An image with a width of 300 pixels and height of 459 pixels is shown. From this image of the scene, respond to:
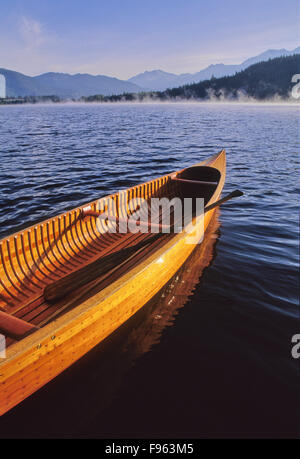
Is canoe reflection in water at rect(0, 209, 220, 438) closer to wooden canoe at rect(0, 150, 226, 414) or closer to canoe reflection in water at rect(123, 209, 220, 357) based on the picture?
canoe reflection in water at rect(123, 209, 220, 357)

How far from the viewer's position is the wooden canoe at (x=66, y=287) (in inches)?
137

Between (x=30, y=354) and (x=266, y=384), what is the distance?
3630 millimetres

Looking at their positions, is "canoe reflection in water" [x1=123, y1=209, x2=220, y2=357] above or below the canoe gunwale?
below

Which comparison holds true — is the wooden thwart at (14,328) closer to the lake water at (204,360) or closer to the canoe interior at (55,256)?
the canoe interior at (55,256)

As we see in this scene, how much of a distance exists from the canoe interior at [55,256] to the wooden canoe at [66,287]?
2cm

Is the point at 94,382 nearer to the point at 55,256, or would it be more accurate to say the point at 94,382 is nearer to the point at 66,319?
the point at 66,319

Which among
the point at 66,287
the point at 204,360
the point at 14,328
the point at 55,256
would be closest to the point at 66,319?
the point at 14,328

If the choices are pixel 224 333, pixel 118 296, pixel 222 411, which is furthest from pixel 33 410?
pixel 224 333

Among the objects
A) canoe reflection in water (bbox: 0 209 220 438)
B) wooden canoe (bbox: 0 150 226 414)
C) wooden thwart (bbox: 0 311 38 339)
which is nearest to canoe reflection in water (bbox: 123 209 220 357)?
canoe reflection in water (bbox: 0 209 220 438)

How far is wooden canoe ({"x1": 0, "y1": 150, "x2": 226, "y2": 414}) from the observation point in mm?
3482

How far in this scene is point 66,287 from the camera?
179 inches

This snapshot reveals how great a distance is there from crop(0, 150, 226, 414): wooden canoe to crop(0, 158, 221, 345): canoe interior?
18mm
